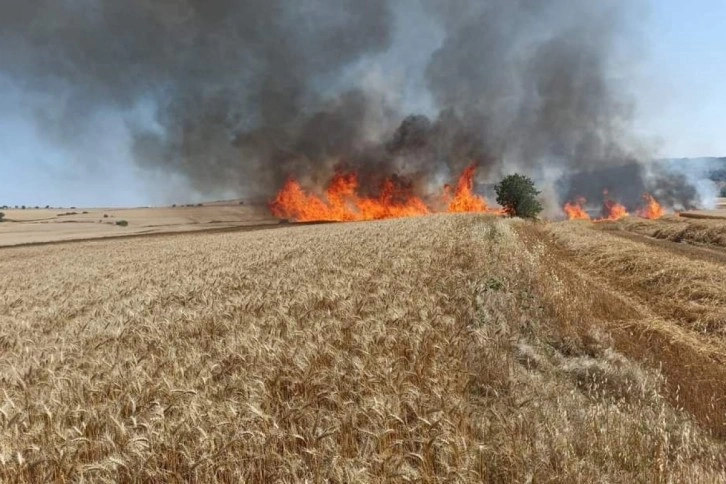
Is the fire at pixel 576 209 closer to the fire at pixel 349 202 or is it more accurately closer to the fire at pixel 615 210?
the fire at pixel 615 210

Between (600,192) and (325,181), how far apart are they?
6640 centimetres

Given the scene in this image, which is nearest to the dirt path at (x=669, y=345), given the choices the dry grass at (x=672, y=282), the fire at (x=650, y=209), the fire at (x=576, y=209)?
the dry grass at (x=672, y=282)

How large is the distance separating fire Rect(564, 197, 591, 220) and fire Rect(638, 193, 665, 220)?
33.6 ft

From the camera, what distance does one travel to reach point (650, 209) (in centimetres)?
8556

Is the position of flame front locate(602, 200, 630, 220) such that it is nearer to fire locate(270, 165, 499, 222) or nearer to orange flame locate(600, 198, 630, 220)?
orange flame locate(600, 198, 630, 220)

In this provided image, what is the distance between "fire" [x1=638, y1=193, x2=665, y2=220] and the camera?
275ft

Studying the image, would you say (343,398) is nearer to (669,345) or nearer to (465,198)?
(669,345)

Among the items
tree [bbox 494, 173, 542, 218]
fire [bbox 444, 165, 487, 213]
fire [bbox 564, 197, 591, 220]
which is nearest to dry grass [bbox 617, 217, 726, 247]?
tree [bbox 494, 173, 542, 218]

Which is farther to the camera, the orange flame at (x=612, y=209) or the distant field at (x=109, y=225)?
the orange flame at (x=612, y=209)

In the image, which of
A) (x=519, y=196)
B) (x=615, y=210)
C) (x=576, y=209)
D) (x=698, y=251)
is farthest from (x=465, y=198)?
(x=698, y=251)

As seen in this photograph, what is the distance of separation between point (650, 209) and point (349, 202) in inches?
2434

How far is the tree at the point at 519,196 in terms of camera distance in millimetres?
63781

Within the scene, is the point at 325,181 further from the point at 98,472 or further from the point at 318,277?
the point at 98,472

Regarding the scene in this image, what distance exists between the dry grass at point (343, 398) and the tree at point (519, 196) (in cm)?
5996
